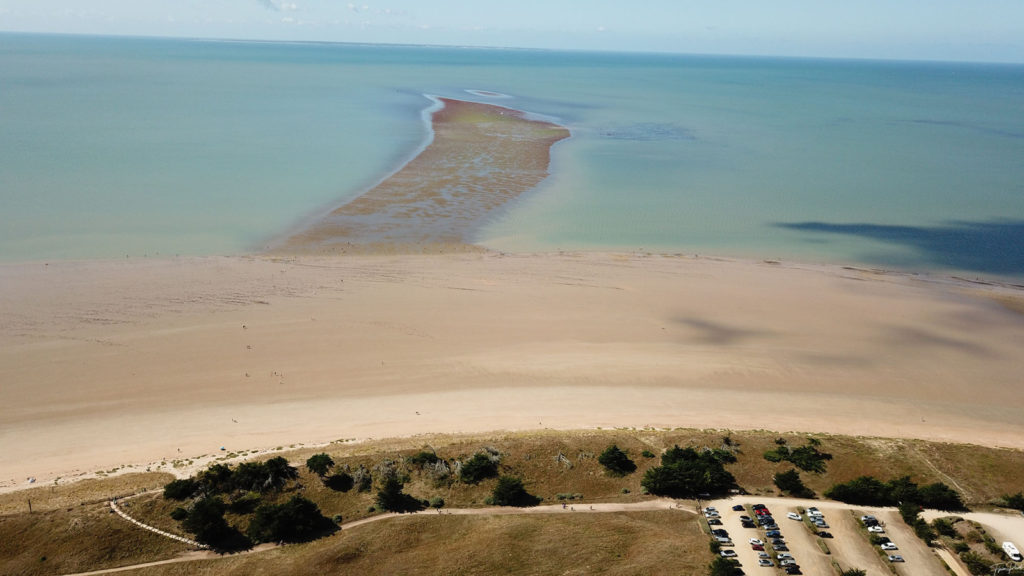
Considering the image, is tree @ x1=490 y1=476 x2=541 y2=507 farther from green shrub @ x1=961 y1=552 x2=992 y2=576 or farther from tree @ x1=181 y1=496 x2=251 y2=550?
green shrub @ x1=961 y1=552 x2=992 y2=576

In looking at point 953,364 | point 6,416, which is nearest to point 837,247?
point 953,364

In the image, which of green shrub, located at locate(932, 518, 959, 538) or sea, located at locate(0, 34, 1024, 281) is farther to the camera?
sea, located at locate(0, 34, 1024, 281)

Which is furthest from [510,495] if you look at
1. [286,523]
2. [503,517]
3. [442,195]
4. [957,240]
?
[957,240]

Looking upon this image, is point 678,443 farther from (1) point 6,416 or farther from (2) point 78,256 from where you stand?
(2) point 78,256

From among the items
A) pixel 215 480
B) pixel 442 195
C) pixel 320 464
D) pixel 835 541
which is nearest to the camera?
pixel 835 541

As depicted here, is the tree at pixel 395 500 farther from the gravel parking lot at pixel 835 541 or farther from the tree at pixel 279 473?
the gravel parking lot at pixel 835 541

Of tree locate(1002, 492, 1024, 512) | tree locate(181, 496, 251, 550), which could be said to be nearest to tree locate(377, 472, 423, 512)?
tree locate(181, 496, 251, 550)

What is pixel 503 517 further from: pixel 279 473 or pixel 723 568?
pixel 279 473
